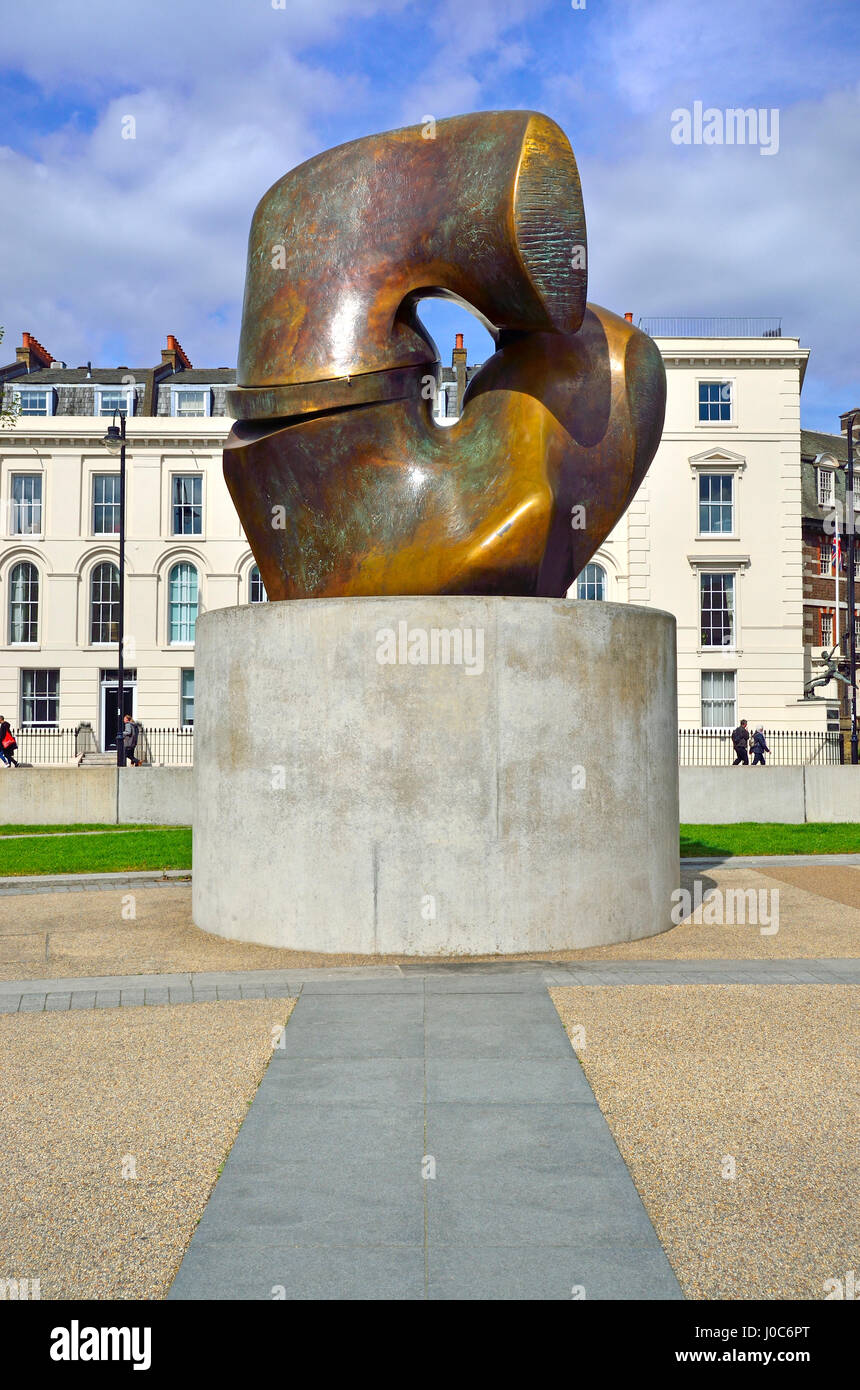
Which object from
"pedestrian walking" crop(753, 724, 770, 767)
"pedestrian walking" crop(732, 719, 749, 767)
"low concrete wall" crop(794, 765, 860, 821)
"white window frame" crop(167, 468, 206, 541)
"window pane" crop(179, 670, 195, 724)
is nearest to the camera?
"low concrete wall" crop(794, 765, 860, 821)

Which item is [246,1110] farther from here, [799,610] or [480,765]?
A: [799,610]

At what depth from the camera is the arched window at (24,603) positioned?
42.4 meters

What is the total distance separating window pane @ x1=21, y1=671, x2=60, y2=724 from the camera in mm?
41875

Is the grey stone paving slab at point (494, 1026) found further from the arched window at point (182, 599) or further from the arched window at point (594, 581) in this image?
the arched window at point (182, 599)

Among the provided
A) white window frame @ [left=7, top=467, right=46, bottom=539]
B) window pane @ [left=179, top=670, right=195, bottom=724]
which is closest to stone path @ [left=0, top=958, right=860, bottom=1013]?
window pane @ [left=179, top=670, right=195, bottom=724]

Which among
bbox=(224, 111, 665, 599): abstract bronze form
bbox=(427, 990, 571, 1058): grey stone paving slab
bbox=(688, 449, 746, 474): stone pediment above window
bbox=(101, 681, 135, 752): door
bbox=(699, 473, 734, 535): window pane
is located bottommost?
bbox=(427, 990, 571, 1058): grey stone paving slab

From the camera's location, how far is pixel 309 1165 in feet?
13.4

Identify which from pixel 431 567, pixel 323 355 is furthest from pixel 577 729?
pixel 323 355

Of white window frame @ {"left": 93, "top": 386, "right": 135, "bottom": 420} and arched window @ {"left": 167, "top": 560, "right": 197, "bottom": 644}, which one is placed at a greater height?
white window frame @ {"left": 93, "top": 386, "right": 135, "bottom": 420}

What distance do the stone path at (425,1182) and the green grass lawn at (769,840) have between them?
10.3 m

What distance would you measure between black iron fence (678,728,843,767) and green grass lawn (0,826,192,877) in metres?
19.4

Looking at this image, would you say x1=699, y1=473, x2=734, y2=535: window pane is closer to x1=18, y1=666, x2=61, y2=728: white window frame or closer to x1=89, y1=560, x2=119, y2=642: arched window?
x1=89, y1=560, x2=119, y2=642: arched window

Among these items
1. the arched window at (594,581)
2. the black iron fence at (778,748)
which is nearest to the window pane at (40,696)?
the arched window at (594,581)
